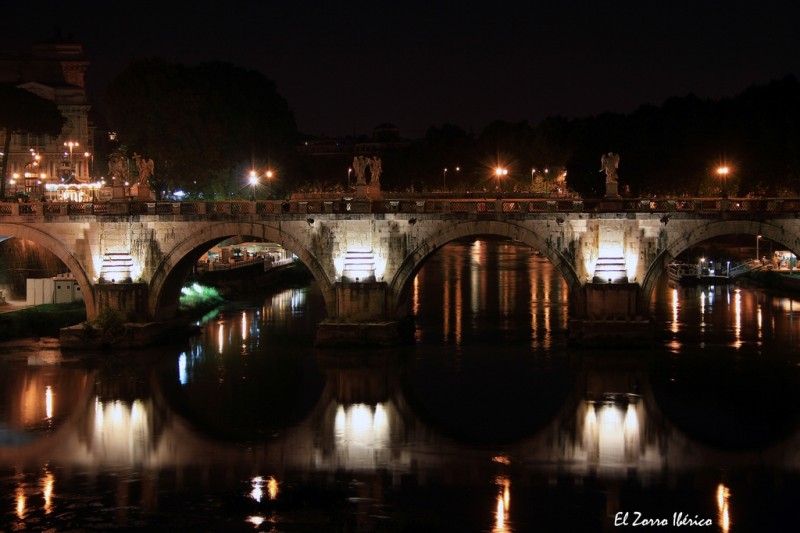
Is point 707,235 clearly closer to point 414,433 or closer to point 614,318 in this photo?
point 614,318

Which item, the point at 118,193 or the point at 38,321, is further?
the point at 38,321

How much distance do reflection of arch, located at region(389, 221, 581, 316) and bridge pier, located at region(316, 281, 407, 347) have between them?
2.63 feet

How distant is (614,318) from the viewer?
44.2m

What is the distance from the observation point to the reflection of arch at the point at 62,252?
160 feet

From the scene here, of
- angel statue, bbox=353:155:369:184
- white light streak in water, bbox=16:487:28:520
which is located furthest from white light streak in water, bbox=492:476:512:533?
angel statue, bbox=353:155:369:184

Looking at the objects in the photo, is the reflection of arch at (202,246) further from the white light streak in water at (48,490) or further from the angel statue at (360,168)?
the white light streak in water at (48,490)

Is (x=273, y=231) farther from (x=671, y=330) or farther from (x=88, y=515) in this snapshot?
(x=88, y=515)

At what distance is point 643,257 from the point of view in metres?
44.5

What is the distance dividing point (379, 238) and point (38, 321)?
1736 centimetres

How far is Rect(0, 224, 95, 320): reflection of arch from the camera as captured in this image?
48.8m

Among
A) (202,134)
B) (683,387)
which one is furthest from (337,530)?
(202,134)

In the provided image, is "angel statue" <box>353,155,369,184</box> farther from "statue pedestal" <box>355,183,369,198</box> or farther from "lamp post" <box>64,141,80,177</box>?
"lamp post" <box>64,141,80,177</box>

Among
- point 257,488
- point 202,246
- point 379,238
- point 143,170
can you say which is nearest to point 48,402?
point 257,488

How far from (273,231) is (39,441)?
56.1 ft
